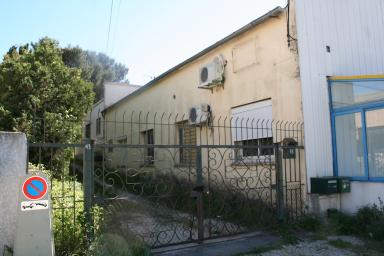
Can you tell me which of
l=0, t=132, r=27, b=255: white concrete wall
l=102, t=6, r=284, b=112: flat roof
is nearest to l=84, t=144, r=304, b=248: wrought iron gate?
l=0, t=132, r=27, b=255: white concrete wall

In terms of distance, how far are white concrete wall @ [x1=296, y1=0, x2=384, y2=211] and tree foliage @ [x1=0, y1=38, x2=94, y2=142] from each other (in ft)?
18.5

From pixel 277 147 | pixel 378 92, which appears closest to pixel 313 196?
pixel 277 147

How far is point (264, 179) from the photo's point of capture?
8680 millimetres

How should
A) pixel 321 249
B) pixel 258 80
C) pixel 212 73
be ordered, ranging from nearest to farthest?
pixel 321 249 < pixel 258 80 < pixel 212 73

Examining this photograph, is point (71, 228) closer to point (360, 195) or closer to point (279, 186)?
point (279, 186)

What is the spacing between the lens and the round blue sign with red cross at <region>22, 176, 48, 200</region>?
4.39 m

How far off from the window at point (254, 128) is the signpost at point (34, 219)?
499cm

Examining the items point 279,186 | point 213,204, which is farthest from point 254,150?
point 213,204

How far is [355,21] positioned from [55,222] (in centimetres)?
798

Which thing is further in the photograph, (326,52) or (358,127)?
(326,52)

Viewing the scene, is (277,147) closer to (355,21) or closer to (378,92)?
(378,92)

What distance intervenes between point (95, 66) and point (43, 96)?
77.2ft

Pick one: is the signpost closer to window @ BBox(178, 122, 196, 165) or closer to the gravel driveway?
the gravel driveway

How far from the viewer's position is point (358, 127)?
7711 mm
